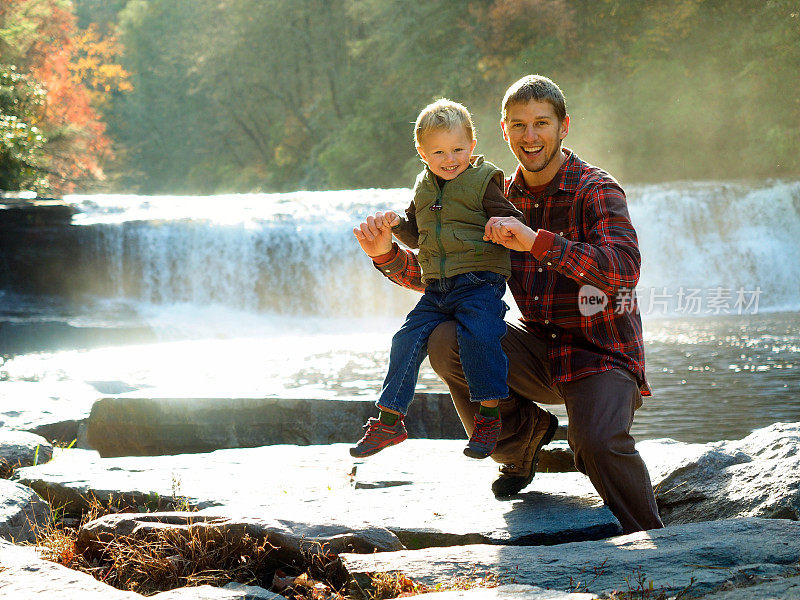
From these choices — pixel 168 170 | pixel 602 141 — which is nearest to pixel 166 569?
pixel 602 141

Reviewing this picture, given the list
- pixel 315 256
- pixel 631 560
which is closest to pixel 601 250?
pixel 631 560

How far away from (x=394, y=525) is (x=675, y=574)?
3.51 feet

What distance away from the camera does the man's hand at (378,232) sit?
11.5ft

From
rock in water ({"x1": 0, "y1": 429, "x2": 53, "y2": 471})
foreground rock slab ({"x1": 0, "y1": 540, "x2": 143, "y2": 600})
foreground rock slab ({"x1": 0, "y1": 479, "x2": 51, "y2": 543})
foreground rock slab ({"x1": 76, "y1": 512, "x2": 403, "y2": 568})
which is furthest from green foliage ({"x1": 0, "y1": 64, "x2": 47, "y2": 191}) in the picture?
foreground rock slab ({"x1": 0, "y1": 540, "x2": 143, "y2": 600})

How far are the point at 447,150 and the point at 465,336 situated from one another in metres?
0.67

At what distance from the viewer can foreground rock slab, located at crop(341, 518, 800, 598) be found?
93.7 inches

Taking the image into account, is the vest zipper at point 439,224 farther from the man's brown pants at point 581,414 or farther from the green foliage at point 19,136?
the green foliage at point 19,136

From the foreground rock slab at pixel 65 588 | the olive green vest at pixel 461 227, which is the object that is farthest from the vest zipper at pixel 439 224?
the foreground rock slab at pixel 65 588

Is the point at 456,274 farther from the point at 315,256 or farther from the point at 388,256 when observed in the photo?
the point at 315,256

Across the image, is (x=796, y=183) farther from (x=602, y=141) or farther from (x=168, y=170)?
(x=168, y=170)

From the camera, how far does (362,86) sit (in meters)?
30.3

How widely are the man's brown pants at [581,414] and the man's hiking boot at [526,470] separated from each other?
0.08ft

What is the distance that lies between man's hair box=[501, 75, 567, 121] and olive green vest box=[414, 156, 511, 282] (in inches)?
11.0

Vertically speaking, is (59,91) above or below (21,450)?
above
